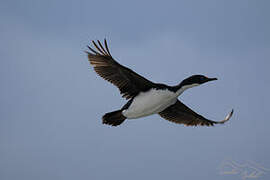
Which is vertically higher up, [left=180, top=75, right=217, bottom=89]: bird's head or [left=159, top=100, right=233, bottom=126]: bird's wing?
[left=180, top=75, right=217, bottom=89]: bird's head

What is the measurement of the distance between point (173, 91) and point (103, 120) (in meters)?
1.73

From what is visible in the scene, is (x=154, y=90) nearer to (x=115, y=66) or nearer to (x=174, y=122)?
(x=115, y=66)

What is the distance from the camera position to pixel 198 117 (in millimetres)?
10055

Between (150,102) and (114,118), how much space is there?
3.29 ft

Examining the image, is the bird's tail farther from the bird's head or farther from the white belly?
the bird's head

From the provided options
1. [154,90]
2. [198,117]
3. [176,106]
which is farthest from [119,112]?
[198,117]

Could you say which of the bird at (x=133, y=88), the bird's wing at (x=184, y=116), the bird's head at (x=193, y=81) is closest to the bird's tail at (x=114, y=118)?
the bird at (x=133, y=88)

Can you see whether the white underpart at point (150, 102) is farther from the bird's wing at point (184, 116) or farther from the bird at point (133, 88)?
the bird's wing at point (184, 116)

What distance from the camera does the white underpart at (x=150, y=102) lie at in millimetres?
8562

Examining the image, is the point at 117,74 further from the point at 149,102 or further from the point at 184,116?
the point at 184,116

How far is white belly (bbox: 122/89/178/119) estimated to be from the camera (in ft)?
28.1

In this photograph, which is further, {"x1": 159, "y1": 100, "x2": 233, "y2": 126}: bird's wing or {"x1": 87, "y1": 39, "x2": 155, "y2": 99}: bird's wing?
{"x1": 159, "y1": 100, "x2": 233, "y2": 126}: bird's wing

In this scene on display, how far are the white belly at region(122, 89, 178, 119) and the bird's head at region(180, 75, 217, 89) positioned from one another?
31 centimetres

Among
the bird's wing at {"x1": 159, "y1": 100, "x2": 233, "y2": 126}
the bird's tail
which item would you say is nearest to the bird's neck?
the bird's wing at {"x1": 159, "y1": 100, "x2": 233, "y2": 126}
